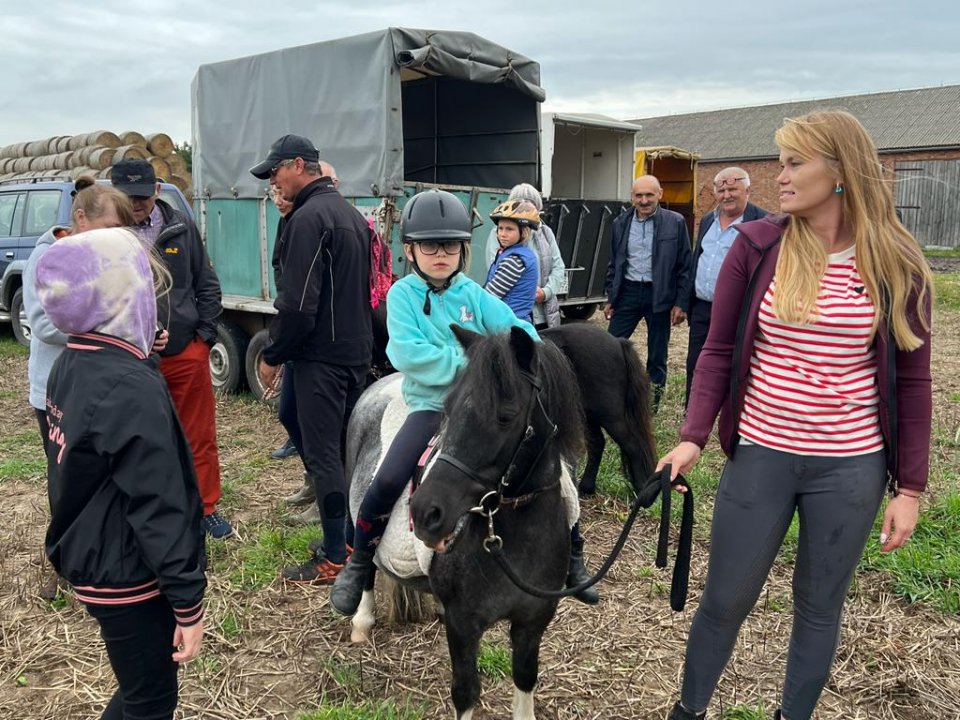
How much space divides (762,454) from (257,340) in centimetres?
558

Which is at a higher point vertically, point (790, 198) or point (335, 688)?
point (790, 198)

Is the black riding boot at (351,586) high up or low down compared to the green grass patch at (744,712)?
up

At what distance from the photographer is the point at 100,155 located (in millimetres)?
12320

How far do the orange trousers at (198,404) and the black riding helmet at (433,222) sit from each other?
1.89m

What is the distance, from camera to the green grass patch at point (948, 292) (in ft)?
41.9

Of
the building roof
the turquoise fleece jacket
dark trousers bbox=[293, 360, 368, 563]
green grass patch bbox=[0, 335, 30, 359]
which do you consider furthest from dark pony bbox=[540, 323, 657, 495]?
the building roof

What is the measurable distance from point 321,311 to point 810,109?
29.4 metres

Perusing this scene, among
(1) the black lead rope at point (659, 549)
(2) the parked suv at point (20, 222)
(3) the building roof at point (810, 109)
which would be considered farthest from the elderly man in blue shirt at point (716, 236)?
(3) the building roof at point (810, 109)

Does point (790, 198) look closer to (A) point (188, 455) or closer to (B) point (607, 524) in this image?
(A) point (188, 455)

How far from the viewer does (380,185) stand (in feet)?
20.7

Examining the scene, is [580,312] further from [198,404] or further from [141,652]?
[141,652]

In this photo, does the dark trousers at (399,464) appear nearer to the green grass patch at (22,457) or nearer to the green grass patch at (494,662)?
the green grass patch at (494,662)

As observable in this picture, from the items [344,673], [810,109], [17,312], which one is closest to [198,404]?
[344,673]

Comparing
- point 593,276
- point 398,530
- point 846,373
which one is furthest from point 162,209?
point 593,276
